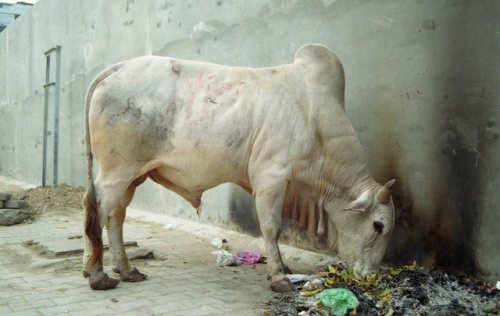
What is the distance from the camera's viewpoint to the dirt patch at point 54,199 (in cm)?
781

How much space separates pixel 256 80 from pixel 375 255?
1.60 m

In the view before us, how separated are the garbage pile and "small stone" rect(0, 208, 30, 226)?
460cm

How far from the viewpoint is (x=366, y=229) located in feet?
12.2

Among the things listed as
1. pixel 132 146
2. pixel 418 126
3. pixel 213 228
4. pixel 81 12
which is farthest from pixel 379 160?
pixel 81 12

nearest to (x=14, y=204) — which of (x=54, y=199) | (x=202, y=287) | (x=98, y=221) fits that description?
(x=54, y=199)

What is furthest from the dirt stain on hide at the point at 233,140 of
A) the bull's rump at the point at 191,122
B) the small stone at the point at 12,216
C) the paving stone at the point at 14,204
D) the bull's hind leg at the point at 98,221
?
the paving stone at the point at 14,204

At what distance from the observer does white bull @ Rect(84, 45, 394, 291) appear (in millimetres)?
3660

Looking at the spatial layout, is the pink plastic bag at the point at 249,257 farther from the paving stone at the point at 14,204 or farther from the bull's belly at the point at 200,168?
the paving stone at the point at 14,204

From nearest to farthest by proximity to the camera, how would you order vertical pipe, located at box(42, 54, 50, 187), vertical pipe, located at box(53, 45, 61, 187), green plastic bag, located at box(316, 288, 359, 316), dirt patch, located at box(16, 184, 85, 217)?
green plastic bag, located at box(316, 288, 359, 316), dirt patch, located at box(16, 184, 85, 217), vertical pipe, located at box(53, 45, 61, 187), vertical pipe, located at box(42, 54, 50, 187)

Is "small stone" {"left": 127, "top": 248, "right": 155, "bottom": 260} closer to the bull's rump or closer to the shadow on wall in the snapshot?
the bull's rump

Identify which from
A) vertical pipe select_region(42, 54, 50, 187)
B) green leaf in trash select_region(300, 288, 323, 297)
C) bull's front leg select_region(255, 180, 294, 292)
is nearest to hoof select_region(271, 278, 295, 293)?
bull's front leg select_region(255, 180, 294, 292)

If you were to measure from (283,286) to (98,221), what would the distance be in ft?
4.65

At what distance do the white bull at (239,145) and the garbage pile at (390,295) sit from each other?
169 millimetres

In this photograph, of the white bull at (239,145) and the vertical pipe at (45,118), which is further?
the vertical pipe at (45,118)
